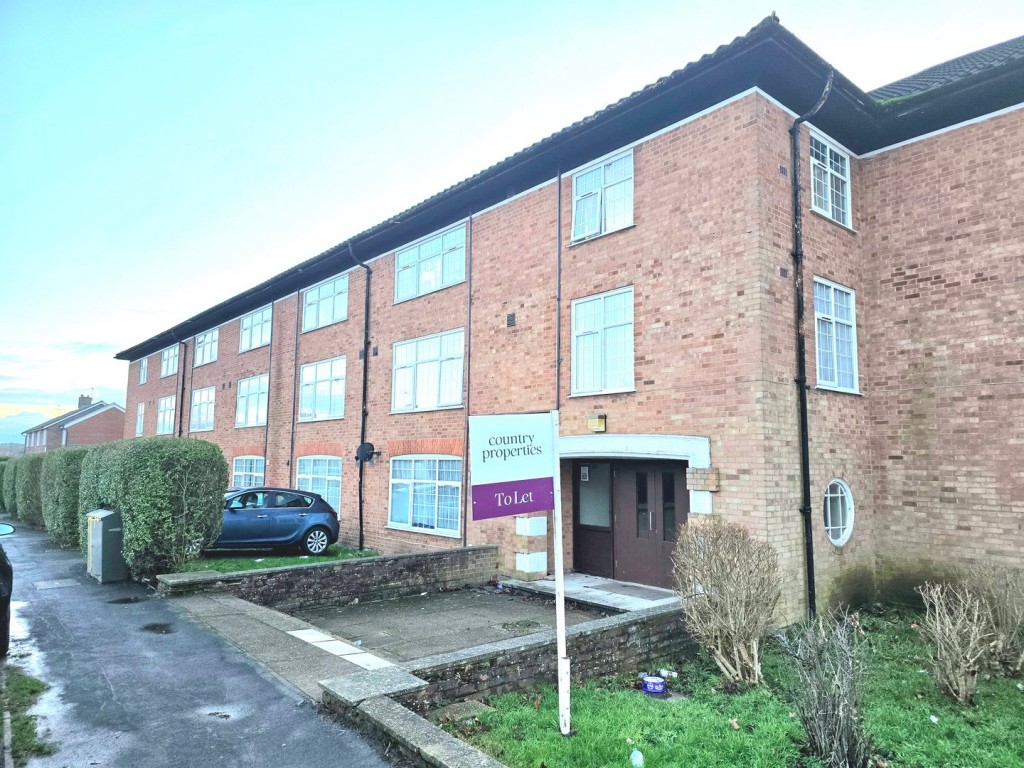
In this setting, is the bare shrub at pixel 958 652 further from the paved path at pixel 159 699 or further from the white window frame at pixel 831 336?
the paved path at pixel 159 699

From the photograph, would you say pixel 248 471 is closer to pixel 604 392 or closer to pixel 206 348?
pixel 206 348

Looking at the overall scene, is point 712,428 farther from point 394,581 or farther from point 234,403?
point 234,403

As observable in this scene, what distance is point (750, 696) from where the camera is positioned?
635 centimetres

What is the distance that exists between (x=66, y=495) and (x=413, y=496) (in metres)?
8.14

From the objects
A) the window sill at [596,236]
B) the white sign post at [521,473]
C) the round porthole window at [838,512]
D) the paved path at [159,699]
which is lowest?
the paved path at [159,699]

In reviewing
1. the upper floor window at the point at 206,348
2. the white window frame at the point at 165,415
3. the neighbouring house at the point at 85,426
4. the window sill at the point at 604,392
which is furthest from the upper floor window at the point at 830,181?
the neighbouring house at the point at 85,426

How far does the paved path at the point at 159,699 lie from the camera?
14.8 feet

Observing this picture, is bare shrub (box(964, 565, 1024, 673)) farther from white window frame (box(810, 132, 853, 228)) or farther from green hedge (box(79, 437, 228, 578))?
green hedge (box(79, 437, 228, 578))

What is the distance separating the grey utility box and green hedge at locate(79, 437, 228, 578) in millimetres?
239

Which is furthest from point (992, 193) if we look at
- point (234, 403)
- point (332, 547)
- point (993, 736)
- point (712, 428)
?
point (234, 403)

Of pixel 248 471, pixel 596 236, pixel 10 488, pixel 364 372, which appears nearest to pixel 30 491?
pixel 10 488

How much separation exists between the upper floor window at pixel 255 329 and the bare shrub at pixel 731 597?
59.0 feet

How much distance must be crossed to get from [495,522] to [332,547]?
17.7 ft

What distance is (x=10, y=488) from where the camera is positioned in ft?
83.4
